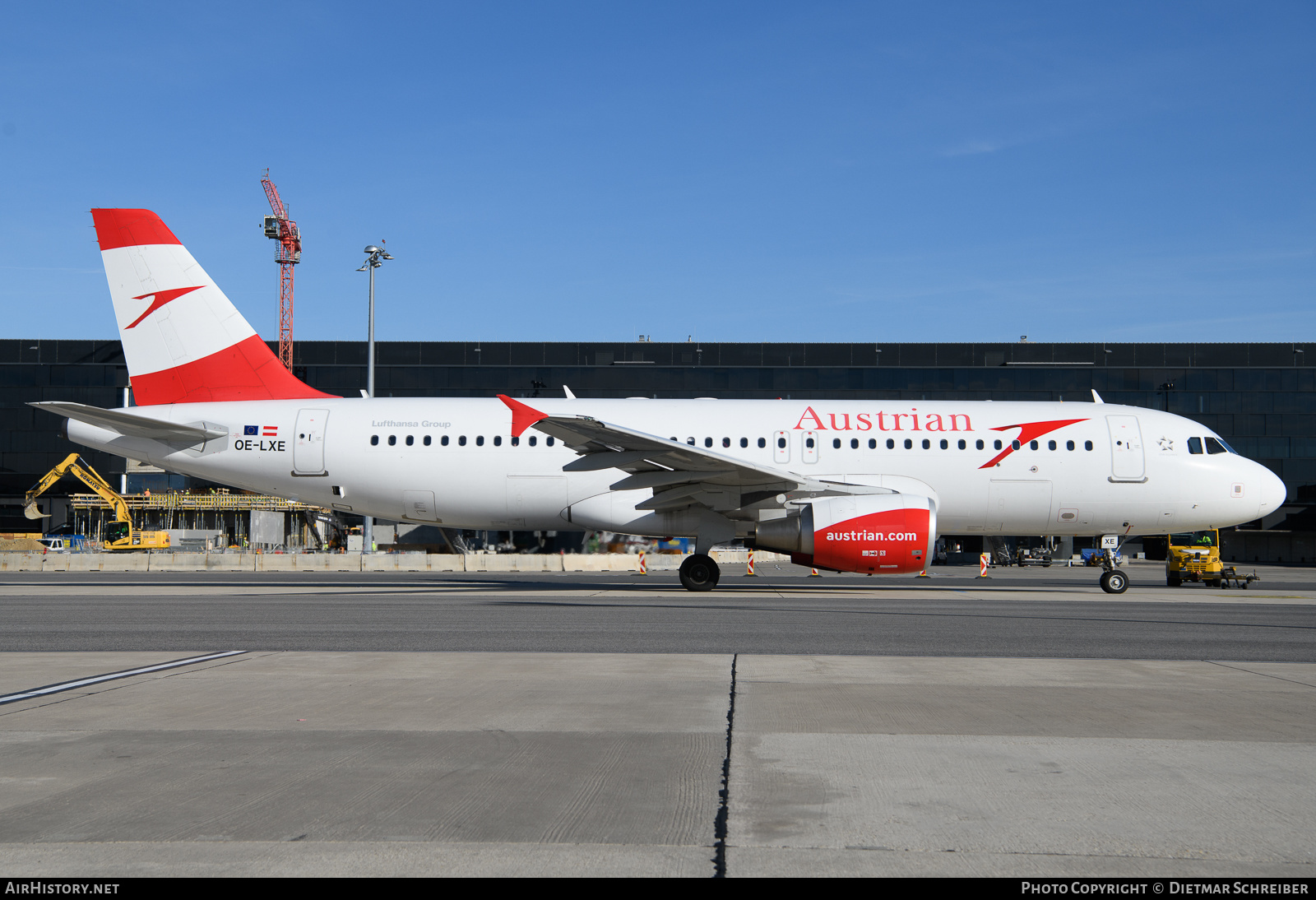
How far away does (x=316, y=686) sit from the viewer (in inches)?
298

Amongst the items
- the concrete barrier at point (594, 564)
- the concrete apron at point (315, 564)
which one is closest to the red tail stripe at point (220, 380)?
the concrete apron at point (315, 564)

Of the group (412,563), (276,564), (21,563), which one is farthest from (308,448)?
(21,563)

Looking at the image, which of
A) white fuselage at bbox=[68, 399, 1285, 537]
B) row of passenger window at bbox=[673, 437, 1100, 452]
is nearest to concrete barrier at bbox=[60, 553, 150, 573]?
white fuselage at bbox=[68, 399, 1285, 537]

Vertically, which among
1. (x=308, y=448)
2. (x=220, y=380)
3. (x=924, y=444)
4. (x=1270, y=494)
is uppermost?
(x=220, y=380)

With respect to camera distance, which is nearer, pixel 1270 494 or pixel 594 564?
pixel 1270 494

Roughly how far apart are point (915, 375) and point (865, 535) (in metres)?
41.9

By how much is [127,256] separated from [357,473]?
6785 millimetres

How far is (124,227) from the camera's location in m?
20.3

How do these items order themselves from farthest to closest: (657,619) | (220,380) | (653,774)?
(220,380) < (657,619) < (653,774)

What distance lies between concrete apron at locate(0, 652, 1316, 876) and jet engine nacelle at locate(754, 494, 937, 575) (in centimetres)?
913

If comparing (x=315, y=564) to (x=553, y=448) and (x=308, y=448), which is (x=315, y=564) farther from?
(x=553, y=448)

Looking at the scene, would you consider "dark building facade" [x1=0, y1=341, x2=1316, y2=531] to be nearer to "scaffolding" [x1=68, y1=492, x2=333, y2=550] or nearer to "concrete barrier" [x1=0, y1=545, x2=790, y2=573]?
"scaffolding" [x1=68, y1=492, x2=333, y2=550]

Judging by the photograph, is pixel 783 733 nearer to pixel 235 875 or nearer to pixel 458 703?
pixel 458 703

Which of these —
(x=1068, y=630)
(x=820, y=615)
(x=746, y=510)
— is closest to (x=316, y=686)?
(x=820, y=615)
